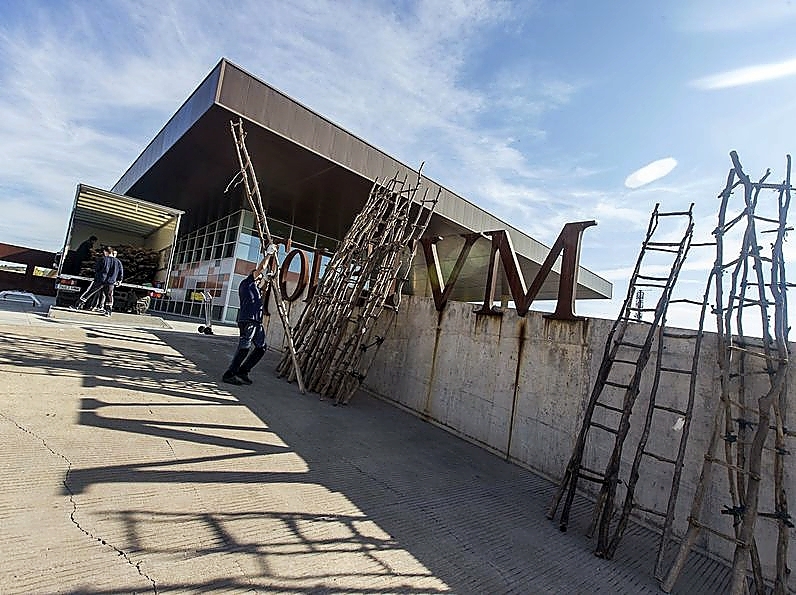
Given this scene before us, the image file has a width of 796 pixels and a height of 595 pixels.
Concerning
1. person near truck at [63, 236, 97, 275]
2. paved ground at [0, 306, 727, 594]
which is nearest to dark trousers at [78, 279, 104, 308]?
person near truck at [63, 236, 97, 275]

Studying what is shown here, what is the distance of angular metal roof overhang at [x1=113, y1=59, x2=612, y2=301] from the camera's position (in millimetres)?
9820

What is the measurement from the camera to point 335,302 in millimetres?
7281

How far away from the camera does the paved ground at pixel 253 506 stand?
211cm

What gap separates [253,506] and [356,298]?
4.30 m

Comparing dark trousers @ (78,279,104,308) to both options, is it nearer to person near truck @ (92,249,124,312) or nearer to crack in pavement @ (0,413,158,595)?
person near truck @ (92,249,124,312)

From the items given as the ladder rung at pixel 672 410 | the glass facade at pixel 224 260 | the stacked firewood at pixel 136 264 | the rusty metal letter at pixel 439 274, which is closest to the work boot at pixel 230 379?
the rusty metal letter at pixel 439 274

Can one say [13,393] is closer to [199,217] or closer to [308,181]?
→ [308,181]

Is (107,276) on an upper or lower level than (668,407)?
upper

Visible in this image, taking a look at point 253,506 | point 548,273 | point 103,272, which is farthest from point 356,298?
point 103,272

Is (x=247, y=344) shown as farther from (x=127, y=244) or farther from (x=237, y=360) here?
(x=127, y=244)

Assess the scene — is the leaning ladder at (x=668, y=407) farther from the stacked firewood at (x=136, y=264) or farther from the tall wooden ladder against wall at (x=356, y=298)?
the stacked firewood at (x=136, y=264)

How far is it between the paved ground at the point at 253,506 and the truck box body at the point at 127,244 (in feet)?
24.4

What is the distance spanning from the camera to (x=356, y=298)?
6.84 meters

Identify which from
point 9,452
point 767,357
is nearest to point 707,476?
point 767,357
